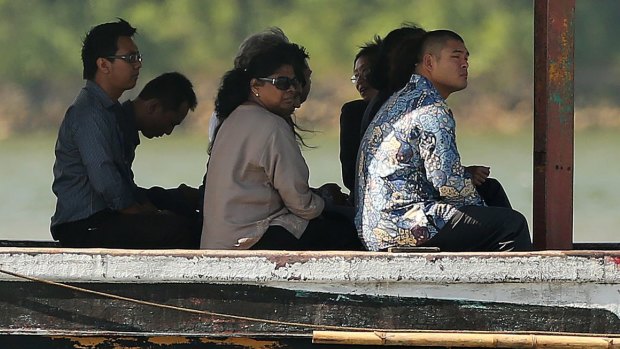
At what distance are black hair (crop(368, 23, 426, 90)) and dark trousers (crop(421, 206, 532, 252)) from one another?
0.89 metres

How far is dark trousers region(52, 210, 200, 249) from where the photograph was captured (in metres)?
5.89

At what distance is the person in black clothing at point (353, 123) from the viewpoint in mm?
6641

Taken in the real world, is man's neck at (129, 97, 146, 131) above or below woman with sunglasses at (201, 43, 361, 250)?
above

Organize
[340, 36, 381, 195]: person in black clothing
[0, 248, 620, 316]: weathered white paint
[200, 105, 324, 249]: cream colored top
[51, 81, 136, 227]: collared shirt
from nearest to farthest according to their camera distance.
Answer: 1. [0, 248, 620, 316]: weathered white paint
2. [200, 105, 324, 249]: cream colored top
3. [51, 81, 136, 227]: collared shirt
4. [340, 36, 381, 195]: person in black clothing

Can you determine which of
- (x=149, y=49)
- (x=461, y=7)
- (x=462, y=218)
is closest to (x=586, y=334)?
(x=462, y=218)

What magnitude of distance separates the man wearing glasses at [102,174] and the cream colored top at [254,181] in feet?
1.84

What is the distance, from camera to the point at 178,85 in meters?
6.70

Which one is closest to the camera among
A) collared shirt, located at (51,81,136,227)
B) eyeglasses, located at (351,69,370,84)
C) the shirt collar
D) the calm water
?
collared shirt, located at (51,81,136,227)

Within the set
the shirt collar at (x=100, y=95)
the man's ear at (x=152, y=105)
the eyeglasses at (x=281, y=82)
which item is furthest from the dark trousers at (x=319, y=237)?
the man's ear at (x=152, y=105)

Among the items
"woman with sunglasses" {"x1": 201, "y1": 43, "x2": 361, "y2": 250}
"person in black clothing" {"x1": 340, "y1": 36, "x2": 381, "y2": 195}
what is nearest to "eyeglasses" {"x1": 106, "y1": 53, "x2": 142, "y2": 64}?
"woman with sunglasses" {"x1": 201, "y1": 43, "x2": 361, "y2": 250}

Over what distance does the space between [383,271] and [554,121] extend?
772 mm

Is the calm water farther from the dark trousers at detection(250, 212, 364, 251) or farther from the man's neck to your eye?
the dark trousers at detection(250, 212, 364, 251)

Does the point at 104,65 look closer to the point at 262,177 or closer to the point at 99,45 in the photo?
the point at 99,45

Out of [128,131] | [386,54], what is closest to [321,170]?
[386,54]
